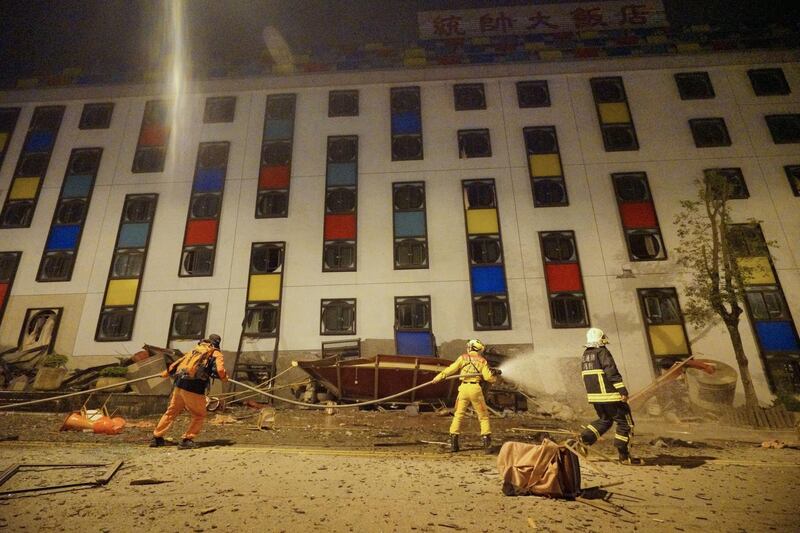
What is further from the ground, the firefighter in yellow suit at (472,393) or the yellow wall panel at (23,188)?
the yellow wall panel at (23,188)

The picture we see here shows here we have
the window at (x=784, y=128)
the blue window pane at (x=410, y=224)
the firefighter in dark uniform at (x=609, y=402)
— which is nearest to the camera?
the firefighter in dark uniform at (x=609, y=402)

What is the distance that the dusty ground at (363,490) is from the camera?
3.44 metres

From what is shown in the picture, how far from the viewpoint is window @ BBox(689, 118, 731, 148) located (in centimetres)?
1630

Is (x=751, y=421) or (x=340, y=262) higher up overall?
(x=340, y=262)

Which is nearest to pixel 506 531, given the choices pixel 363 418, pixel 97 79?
pixel 363 418

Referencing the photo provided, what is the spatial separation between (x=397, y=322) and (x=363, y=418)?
505 cm

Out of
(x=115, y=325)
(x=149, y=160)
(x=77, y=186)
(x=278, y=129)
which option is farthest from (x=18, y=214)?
(x=278, y=129)

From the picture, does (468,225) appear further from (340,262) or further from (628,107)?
(628,107)

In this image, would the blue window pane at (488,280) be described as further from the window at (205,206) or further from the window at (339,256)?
the window at (205,206)

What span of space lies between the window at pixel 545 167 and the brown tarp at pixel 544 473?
13220 mm

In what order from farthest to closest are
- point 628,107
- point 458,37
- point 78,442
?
point 458,37 → point 628,107 → point 78,442

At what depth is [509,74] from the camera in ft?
60.2

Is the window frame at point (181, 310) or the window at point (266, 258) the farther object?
the window at point (266, 258)

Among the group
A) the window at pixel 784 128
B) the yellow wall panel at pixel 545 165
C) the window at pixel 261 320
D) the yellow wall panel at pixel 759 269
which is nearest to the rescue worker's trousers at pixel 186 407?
the window at pixel 261 320
